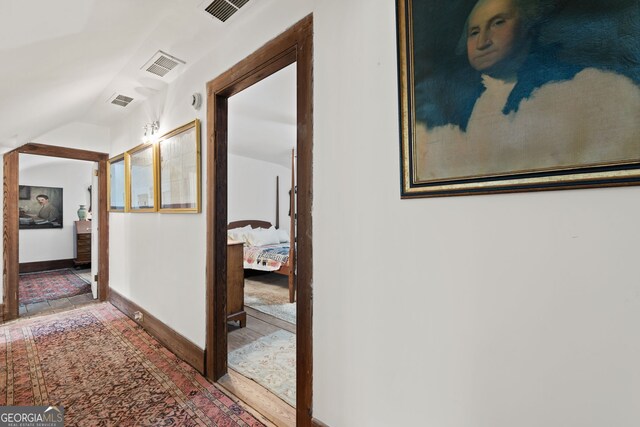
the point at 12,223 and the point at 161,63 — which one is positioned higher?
the point at 161,63

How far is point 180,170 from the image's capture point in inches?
90.5

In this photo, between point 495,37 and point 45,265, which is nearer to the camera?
point 495,37

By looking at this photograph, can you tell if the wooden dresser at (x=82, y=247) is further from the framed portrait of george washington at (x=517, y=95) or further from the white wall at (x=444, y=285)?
the framed portrait of george washington at (x=517, y=95)

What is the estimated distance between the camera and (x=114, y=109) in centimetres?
312

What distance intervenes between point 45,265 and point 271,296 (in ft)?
17.9

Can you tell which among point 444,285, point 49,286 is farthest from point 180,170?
point 49,286

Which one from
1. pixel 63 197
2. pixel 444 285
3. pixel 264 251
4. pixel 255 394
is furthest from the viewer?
pixel 63 197

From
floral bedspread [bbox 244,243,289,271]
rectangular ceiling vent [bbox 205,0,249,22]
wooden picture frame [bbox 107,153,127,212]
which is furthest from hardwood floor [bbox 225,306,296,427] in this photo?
rectangular ceiling vent [bbox 205,0,249,22]

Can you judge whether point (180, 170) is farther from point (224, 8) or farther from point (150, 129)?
point (224, 8)

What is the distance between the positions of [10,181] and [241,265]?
111 inches

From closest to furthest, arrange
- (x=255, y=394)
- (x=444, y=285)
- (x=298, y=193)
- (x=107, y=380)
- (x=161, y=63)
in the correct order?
(x=444, y=285) < (x=298, y=193) < (x=255, y=394) < (x=107, y=380) < (x=161, y=63)

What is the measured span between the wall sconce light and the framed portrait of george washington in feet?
7.89

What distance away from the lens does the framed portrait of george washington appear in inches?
27.1

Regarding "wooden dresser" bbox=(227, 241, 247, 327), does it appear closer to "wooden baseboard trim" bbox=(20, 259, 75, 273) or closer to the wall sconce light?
the wall sconce light
